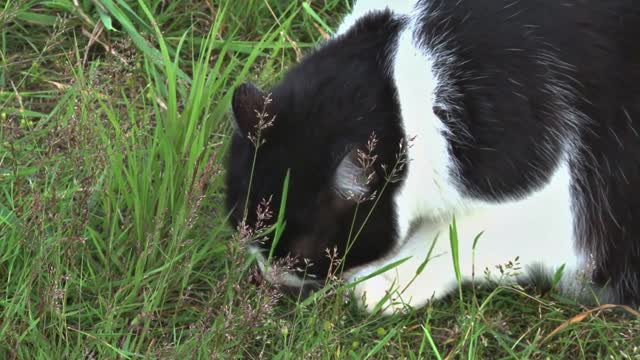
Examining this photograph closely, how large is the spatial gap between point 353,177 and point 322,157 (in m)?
0.06

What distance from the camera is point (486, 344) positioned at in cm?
159

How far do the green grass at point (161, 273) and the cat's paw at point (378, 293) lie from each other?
0.08ft

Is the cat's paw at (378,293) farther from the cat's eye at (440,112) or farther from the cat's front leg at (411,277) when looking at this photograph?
the cat's eye at (440,112)

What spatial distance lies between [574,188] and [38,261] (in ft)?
3.10

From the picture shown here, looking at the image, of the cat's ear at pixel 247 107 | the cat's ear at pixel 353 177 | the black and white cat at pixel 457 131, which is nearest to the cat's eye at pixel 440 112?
the black and white cat at pixel 457 131

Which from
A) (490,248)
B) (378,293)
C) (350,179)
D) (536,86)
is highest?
(536,86)

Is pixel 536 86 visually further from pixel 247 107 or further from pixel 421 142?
pixel 247 107

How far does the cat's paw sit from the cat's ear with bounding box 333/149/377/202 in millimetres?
278

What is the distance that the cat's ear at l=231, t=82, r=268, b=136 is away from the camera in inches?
59.7

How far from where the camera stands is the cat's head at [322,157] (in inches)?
58.5

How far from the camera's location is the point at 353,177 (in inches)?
57.8

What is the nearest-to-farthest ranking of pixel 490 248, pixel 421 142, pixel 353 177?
1. pixel 353 177
2. pixel 421 142
3. pixel 490 248

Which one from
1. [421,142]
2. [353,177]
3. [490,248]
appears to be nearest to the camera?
[353,177]

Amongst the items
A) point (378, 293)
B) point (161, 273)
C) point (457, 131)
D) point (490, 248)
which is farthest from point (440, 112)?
point (161, 273)
